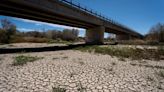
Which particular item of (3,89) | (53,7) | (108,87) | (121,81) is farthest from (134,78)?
(53,7)

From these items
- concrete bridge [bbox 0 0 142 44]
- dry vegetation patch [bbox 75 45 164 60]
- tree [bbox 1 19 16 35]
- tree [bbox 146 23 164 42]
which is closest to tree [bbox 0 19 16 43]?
tree [bbox 1 19 16 35]

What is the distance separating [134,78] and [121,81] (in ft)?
2.92

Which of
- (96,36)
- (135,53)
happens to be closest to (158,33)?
(96,36)

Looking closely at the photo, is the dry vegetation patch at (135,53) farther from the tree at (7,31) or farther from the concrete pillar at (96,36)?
the tree at (7,31)

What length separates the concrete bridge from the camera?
18.6 metres

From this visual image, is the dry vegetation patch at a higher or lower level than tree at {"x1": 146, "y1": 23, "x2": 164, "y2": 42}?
lower

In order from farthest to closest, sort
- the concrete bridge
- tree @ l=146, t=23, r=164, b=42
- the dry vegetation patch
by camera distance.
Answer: tree @ l=146, t=23, r=164, b=42 < the concrete bridge < the dry vegetation patch

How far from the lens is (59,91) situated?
500 centimetres

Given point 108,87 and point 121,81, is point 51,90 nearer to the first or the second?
point 108,87

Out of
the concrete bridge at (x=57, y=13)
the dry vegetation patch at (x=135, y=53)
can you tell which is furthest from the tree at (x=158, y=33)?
the dry vegetation patch at (x=135, y=53)

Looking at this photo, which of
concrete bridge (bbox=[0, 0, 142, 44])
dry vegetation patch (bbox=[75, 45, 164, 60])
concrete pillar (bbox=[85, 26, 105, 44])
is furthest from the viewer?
concrete pillar (bbox=[85, 26, 105, 44])

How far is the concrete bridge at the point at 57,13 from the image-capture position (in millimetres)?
18625

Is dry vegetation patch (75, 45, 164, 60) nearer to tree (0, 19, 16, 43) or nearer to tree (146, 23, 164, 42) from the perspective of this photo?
tree (0, 19, 16, 43)

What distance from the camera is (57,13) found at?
22953 mm
